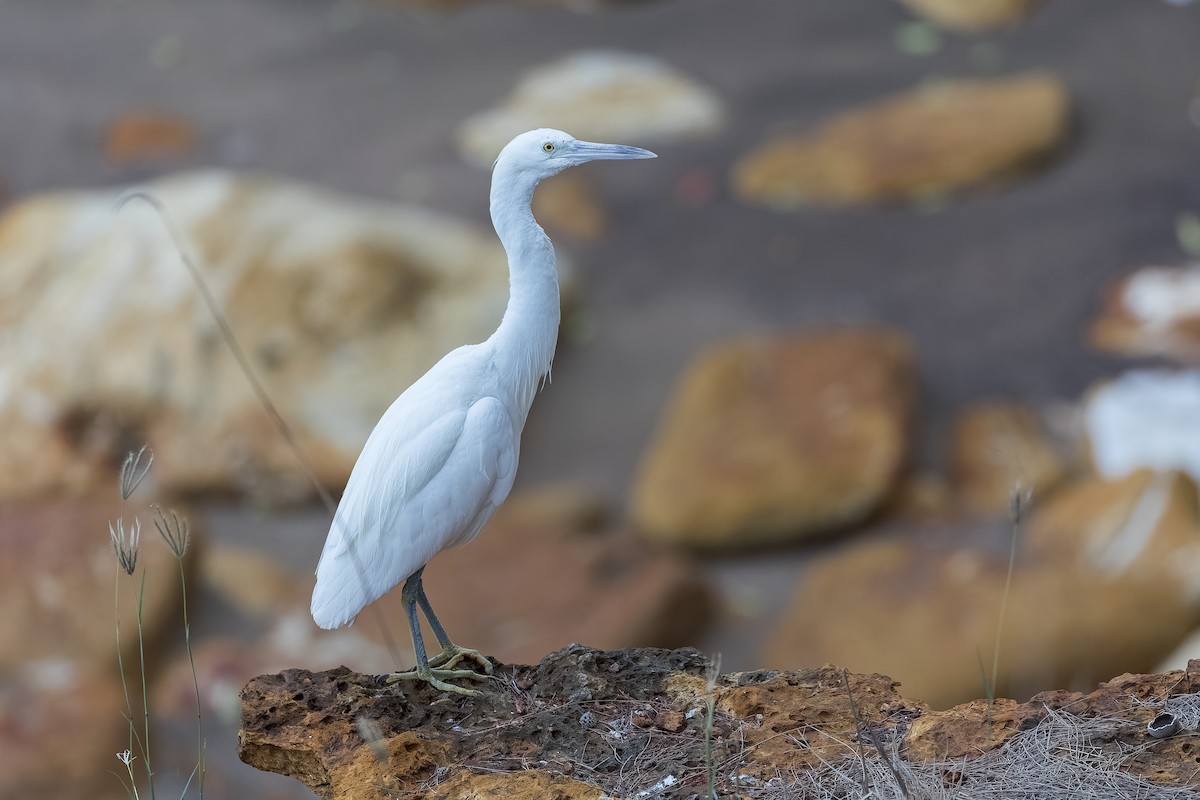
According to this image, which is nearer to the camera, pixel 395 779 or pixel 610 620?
pixel 395 779

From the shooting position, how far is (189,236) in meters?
6.78

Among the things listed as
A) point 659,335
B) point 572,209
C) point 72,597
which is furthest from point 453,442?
point 572,209

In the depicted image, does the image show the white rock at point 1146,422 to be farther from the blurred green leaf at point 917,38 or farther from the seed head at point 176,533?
the seed head at point 176,533

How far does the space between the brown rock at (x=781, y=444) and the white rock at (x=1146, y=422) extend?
3.13 ft

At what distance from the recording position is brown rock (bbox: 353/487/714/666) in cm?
536

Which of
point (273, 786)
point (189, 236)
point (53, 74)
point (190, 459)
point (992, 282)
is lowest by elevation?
point (273, 786)

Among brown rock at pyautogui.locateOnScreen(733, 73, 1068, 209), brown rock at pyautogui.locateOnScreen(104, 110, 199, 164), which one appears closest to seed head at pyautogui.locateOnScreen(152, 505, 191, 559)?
brown rock at pyautogui.locateOnScreen(733, 73, 1068, 209)

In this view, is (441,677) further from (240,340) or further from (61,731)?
(240,340)

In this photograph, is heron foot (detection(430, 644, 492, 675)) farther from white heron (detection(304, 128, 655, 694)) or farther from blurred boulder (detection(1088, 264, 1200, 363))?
blurred boulder (detection(1088, 264, 1200, 363))

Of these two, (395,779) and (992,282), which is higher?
(992,282)

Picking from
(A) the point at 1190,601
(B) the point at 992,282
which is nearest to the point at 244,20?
(B) the point at 992,282

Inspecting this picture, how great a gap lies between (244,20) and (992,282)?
599 cm

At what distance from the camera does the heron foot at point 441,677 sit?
230cm

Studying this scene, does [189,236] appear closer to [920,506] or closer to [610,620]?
[610,620]
